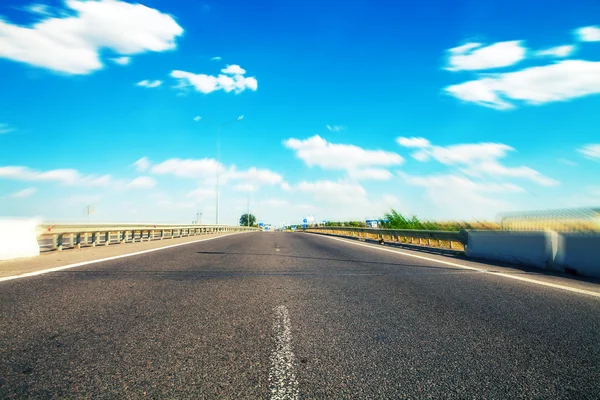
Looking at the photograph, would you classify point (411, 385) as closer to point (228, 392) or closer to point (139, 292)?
point (228, 392)

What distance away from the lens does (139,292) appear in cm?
607

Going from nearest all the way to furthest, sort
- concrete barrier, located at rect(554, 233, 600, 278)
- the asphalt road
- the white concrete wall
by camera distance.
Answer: the asphalt road
concrete barrier, located at rect(554, 233, 600, 278)
the white concrete wall

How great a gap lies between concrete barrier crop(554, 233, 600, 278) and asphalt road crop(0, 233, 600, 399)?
2.85 meters

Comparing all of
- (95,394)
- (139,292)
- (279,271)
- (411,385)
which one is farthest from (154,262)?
(411,385)

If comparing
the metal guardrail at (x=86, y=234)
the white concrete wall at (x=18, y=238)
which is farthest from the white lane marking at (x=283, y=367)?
the metal guardrail at (x=86, y=234)

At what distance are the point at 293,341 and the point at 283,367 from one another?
66 cm

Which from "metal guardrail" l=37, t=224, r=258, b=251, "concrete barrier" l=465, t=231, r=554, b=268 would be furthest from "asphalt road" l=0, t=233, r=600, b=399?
"metal guardrail" l=37, t=224, r=258, b=251

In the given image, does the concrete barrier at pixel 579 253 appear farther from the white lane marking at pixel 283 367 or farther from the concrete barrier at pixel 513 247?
the white lane marking at pixel 283 367

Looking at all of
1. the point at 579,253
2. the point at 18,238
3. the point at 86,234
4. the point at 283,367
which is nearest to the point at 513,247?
the point at 579,253

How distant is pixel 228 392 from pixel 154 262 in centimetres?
845

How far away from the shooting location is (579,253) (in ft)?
29.6

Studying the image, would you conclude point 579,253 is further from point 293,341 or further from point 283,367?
point 283,367

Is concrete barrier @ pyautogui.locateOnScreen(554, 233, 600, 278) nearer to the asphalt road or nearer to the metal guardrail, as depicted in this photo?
the asphalt road

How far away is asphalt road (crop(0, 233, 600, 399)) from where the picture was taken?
107 inches
